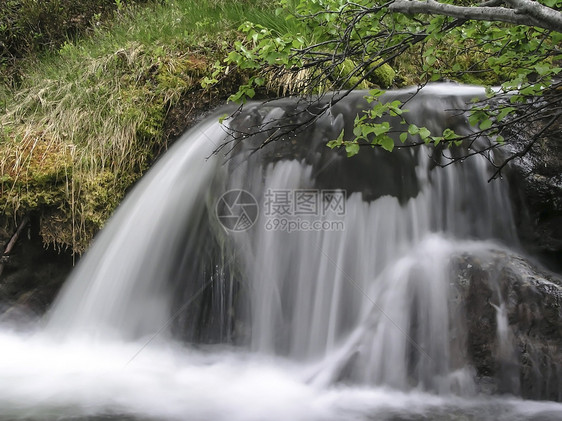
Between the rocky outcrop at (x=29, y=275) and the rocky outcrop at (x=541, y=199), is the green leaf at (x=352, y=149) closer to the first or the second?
the rocky outcrop at (x=541, y=199)

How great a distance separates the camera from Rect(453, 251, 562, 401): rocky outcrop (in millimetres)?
2840

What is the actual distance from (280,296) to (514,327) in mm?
1429

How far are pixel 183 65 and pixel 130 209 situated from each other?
5.04 feet

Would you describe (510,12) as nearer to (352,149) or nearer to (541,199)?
(352,149)

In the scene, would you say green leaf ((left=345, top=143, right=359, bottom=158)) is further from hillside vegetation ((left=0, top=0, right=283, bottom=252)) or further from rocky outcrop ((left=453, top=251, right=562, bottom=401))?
hillside vegetation ((left=0, top=0, right=283, bottom=252))

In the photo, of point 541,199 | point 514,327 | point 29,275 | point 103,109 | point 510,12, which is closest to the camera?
point 510,12

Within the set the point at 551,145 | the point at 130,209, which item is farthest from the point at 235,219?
the point at 551,145

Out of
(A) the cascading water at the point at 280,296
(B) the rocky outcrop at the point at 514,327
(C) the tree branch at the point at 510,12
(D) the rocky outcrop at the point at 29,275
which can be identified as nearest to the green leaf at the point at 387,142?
(C) the tree branch at the point at 510,12

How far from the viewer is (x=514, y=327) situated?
2.93m

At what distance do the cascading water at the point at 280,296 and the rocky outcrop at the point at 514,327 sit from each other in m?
0.05

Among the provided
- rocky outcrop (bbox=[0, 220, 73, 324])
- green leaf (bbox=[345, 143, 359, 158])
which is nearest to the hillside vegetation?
rocky outcrop (bbox=[0, 220, 73, 324])

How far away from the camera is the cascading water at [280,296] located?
292 centimetres

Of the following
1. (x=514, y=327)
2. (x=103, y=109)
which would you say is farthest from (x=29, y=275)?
(x=514, y=327)

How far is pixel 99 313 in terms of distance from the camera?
12.1ft
